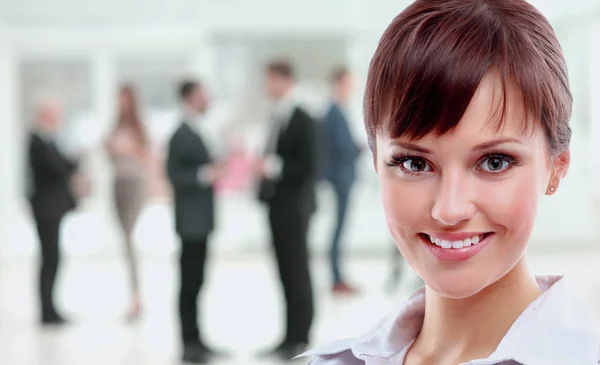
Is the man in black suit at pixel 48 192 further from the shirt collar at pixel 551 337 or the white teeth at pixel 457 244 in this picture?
the white teeth at pixel 457 244

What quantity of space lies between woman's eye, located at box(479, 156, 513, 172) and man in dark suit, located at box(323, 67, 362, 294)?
571 cm

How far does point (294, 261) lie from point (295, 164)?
0.51 meters

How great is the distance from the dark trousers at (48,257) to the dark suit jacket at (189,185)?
1.54 m

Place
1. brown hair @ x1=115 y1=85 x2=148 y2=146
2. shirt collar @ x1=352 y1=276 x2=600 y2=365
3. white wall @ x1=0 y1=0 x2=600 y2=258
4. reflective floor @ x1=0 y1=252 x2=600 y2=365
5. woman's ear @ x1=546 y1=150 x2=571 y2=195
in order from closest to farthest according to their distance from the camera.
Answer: shirt collar @ x1=352 y1=276 x2=600 y2=365 < woman's ear @ x1=546 y1=150 x2=571 y2=195 < reflective floor @ x1=0 y1=252 x2=600 y2=365 < brown hair @ x1=115 y1=85 x2=148 y2=146 < white wall @ x1=0 y1=0 x2=600 y2=258

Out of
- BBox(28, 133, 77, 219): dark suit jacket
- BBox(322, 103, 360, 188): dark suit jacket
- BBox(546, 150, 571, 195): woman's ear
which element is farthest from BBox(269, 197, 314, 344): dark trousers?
BBox(546, 150, 571, 195): woman's ear

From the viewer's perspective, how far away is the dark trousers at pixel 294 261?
177 inches

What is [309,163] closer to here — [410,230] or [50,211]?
[50,211]

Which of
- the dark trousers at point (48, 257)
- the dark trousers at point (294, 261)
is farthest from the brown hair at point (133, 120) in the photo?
the dark trousers at point (294, 261)

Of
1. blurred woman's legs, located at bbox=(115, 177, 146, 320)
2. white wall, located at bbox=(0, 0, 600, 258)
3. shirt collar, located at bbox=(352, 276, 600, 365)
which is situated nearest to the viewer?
shirt collar, located at bbox=(352, 276, 600, 365)

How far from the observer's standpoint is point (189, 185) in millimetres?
4535

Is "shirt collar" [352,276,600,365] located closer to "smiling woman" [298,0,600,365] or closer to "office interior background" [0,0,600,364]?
"smiling woman" [298,0,600,365]

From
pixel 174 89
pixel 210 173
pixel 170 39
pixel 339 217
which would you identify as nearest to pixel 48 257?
pixel 210 173

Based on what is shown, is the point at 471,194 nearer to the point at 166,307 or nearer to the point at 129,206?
the point at 129,206

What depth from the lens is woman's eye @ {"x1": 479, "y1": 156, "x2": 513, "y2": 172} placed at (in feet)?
2.67
